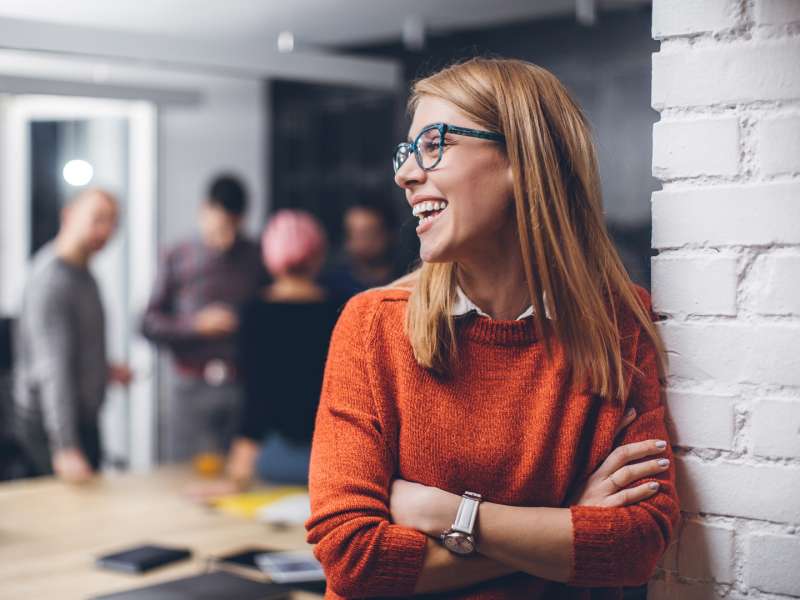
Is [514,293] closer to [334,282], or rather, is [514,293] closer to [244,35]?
[334,282]

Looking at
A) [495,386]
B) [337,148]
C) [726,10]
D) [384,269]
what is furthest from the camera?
[337,148]

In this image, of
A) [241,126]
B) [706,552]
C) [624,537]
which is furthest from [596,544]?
[241,126]

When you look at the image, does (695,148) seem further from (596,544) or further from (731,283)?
(596,544)

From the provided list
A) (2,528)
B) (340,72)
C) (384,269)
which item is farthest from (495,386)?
(384,269)

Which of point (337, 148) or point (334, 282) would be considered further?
point (337, 148)

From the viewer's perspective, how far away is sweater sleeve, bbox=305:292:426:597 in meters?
1.25

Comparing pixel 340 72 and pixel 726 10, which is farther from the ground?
pixel 340 72

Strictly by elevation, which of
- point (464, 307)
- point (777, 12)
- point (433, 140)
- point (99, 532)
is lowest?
point (99, 532)

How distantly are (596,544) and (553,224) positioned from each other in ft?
1.40

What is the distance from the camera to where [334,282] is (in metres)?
4.18

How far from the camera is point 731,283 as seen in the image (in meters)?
1.23

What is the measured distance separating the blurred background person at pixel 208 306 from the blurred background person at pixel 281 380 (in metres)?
1.60

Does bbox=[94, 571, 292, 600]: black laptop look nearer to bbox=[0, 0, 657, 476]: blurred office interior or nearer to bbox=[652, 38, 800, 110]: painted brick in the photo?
bbox=[652, 38, 800, 110]: painted brick

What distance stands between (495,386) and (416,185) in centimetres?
30
